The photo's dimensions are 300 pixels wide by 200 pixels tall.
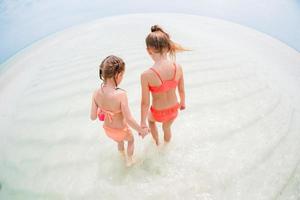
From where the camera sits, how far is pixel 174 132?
2191 mm

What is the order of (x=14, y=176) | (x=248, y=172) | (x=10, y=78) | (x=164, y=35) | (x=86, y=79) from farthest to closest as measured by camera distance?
1. (x=10, y=78)
2. (x=86, y=79)
3. (x=14, y=176)
4. (x=248, y=172)
5. (x=164, y=35)

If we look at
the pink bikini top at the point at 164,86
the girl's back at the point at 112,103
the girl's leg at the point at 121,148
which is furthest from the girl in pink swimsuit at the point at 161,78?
the girl's leg at the point at 121,148

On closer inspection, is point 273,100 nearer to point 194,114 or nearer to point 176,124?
point 194,114

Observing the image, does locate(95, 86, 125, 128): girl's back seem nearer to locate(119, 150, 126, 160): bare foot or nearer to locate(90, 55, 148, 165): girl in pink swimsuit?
locate(90, 55, 148, 165): girl in pink swimsuit

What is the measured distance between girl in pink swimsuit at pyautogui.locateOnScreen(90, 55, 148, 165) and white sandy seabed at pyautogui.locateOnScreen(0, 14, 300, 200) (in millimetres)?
298

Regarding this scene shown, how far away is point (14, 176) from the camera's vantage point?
88.6 inches

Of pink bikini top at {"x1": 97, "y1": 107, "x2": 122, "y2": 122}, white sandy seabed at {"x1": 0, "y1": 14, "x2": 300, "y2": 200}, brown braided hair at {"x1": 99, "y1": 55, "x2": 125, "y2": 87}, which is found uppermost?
brown braided hair at {"x1": 99, "y1": 55, "x2": 125, "y2": 87}

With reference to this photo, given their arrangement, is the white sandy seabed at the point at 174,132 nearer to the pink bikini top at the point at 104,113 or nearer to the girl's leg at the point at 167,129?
the girl's leg at the point at 167,129

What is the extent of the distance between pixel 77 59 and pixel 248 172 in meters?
2.41

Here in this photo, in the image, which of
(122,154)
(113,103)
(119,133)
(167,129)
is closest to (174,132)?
(167,129)

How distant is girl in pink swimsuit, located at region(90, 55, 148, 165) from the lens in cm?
154

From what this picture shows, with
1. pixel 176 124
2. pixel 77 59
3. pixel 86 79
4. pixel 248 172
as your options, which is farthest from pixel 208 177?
pixel 77 59

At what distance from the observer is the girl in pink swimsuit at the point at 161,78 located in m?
1.57

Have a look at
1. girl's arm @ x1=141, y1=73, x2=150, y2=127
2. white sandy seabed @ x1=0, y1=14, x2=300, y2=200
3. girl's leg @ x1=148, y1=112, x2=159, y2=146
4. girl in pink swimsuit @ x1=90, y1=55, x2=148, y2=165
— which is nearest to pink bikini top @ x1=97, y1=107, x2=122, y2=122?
girl in pink swimsuit @ x1=90, y1=55, x2=148, y2=165
